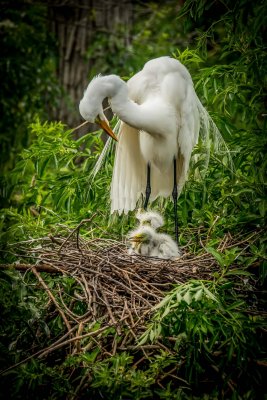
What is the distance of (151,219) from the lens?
4.74 meters

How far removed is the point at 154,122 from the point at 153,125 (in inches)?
0.8

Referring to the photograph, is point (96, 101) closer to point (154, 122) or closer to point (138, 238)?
point (154, 122)

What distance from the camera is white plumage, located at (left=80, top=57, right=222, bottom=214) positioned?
185 inches

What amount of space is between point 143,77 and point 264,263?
1903mm


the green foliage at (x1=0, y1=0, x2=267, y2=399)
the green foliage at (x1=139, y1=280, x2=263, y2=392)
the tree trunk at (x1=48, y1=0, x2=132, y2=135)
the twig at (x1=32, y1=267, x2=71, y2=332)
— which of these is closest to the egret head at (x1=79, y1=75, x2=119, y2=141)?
the green foliage at (x1=0, y1=0, x2=267, y2=399)

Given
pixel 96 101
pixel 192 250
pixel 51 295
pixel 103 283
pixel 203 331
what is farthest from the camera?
pixel 192 250

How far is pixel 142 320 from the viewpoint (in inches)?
128

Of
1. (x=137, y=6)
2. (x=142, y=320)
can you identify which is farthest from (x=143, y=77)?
(x=137, y=6)

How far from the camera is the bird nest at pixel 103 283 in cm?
320

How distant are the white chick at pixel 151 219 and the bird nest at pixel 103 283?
1.54 ft

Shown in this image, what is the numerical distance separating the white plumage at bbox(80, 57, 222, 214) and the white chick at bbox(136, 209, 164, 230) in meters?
0.17

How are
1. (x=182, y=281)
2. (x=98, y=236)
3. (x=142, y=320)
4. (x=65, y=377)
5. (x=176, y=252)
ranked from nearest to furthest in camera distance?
(x=65, y=377), (x=142, y=320), (x=182, y=281), (x=176, y=252), (x=98, y=236)

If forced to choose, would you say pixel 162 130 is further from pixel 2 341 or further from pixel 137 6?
pixel 137 6

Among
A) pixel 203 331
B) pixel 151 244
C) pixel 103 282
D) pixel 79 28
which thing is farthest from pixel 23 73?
pixel 203 331
